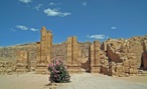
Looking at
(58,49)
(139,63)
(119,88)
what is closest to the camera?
(119,88)

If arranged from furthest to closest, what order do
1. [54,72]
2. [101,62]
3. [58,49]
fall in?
[58,49] < [101,62] < [54,72]

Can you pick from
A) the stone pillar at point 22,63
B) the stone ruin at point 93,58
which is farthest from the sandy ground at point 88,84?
the stone pillar at point 22,63

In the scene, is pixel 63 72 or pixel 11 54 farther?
pixel 11 54

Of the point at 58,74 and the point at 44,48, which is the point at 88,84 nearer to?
the point at 58,74

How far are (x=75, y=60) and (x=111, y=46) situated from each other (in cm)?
552

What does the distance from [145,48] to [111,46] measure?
10.2 meters

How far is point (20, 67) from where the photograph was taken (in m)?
30.1

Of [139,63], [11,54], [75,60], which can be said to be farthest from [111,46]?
[11,54]

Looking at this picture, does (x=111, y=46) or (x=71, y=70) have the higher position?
(x=111, y=46)

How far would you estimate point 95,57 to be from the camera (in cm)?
2892

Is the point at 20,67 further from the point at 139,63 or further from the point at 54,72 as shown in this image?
the point at 139,63

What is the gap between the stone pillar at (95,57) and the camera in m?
28.7

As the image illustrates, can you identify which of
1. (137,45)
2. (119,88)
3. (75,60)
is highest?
(137,45)

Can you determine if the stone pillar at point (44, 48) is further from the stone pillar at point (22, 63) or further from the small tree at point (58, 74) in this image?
the small tree at point (58, 74)
